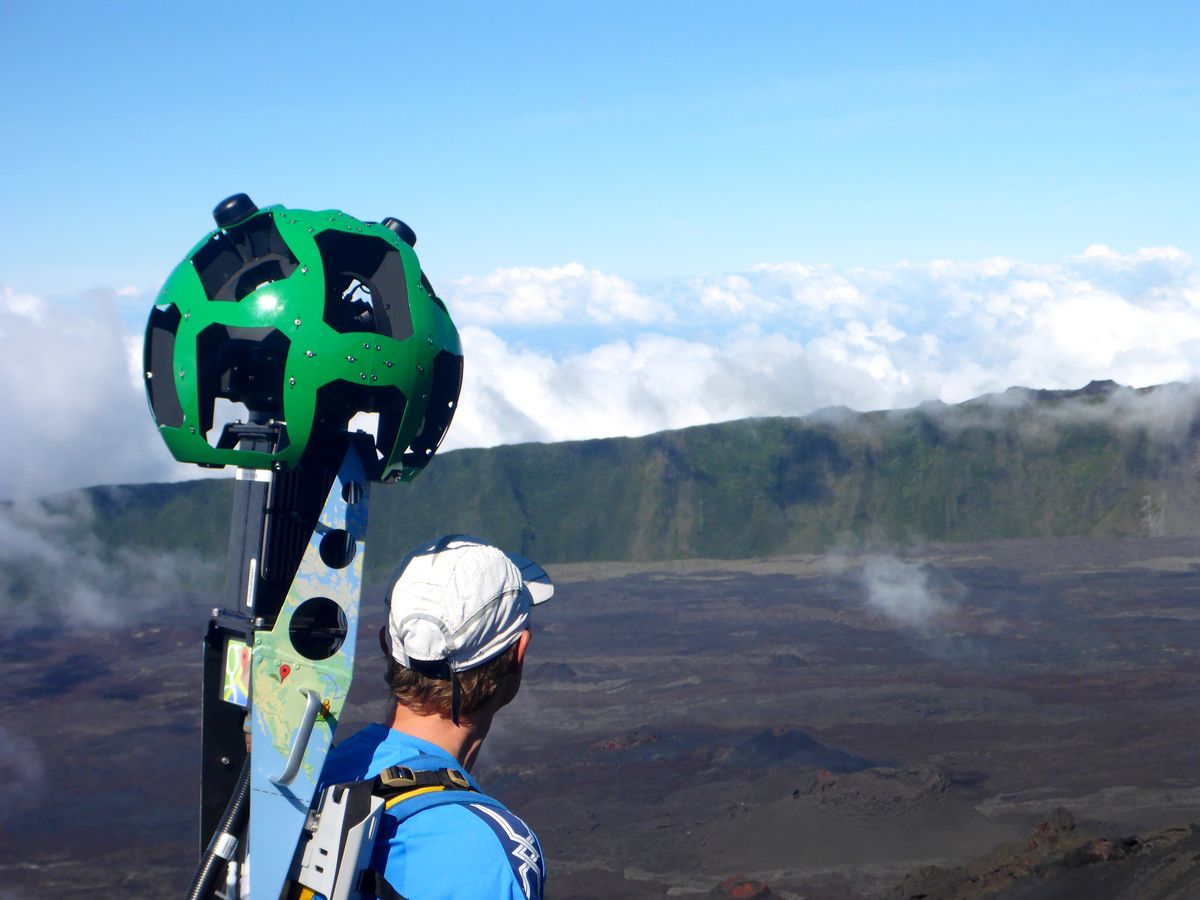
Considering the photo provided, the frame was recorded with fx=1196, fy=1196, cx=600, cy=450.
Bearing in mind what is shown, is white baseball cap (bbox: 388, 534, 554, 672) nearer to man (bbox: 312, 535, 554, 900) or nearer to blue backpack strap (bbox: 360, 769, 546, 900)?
man (bbox: 312, 535, 554, 900)

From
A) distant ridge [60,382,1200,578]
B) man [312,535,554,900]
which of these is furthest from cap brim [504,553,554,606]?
distant ridge [60,382,1200,578]

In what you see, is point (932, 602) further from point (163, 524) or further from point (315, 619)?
point (315, 619)

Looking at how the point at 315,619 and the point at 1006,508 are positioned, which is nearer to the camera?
the point at 315,619

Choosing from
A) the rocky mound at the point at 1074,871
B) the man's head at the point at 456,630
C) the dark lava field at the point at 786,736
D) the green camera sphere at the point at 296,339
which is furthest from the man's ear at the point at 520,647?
the dark lava field at the point at 786,736

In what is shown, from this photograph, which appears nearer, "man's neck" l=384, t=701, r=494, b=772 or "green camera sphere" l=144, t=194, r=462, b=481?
"man's neck" l=384, t=701, r=494, b=772

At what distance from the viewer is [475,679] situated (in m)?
2.71

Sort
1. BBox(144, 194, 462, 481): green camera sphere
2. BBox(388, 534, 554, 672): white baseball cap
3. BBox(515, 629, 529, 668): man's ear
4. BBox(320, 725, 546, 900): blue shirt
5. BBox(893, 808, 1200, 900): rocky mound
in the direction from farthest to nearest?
BBox(893, 808, 1200, 900): rocky mound
BBox(144, 194, 462, 481): green camera sphere
BBox(515, 629, 529, 668): man's ear
BBox(388, 534, 554, 672): white baseball cap
BBox(320, 725, 546, 900): blue shirt

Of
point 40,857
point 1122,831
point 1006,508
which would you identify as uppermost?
point 1006,508

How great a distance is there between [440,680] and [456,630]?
13 centimetres

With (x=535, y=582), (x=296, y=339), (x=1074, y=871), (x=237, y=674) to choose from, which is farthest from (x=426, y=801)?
(x=1074, y=871)

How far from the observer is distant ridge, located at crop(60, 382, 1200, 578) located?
241ft

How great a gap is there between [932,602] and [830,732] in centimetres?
2366

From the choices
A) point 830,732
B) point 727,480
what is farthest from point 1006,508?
point 830,732

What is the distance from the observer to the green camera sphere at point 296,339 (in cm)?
316
